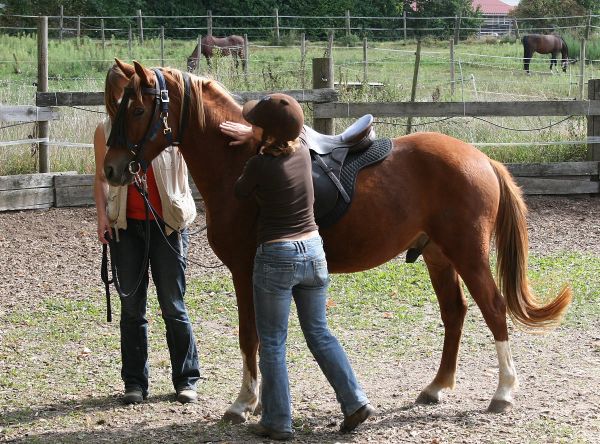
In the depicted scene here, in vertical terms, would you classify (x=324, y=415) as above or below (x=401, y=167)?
below

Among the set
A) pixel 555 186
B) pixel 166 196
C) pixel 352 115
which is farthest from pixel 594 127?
pixel 166 196

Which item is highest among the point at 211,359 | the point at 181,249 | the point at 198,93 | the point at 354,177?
the point at 198,93

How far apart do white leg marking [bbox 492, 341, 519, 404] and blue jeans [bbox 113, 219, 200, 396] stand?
1.77 meters

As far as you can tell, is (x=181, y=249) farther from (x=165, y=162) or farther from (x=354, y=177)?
(x=354, y=177)

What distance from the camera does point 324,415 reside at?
4.96 metres

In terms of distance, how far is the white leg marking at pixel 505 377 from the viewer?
4.98 m

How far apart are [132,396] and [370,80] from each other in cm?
2071

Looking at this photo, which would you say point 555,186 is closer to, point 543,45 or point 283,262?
point 283,262

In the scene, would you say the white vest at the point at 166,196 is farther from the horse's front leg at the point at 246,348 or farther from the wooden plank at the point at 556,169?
the wooden plank at the point at 556,169

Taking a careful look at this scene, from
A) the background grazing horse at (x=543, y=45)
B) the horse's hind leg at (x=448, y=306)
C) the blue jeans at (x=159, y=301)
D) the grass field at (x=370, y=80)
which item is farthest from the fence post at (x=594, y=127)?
the background grazing horse at (x=543, y=45)

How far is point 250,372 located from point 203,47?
2652cm

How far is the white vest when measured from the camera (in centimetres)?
507

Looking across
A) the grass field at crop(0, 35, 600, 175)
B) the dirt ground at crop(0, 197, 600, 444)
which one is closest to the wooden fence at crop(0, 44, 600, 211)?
the grass field at crop(0, 35, 600, 175)

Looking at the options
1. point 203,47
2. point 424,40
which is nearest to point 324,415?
point 203,47
